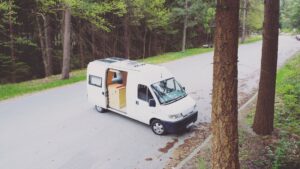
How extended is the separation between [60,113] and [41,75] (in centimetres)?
1468

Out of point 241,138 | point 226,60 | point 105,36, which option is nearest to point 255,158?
point 241,138

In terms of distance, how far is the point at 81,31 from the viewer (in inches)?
1080

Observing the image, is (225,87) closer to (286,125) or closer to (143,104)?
(143,104)

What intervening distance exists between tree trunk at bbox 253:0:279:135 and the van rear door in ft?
19.7

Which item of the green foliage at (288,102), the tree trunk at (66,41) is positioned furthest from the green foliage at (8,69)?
the green foliage at (288,102)

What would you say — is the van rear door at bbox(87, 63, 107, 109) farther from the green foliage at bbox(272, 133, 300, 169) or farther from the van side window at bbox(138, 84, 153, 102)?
the green foliage at bbox(272, 133, 300, 169)

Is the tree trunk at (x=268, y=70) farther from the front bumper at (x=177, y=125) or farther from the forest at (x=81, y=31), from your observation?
the forest at (x=81, y=31)

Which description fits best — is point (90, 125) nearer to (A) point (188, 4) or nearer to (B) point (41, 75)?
(B) point (41, 75)

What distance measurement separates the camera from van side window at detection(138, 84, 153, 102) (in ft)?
33.7

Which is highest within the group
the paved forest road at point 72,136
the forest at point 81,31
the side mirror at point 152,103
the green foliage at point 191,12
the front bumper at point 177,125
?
the green foliage at point 191,12

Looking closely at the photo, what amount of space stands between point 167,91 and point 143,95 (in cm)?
91

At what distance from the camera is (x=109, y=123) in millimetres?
11266

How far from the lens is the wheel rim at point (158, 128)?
9977 mm

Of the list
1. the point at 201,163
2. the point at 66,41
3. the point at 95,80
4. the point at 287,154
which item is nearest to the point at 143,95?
the point at 95,80
